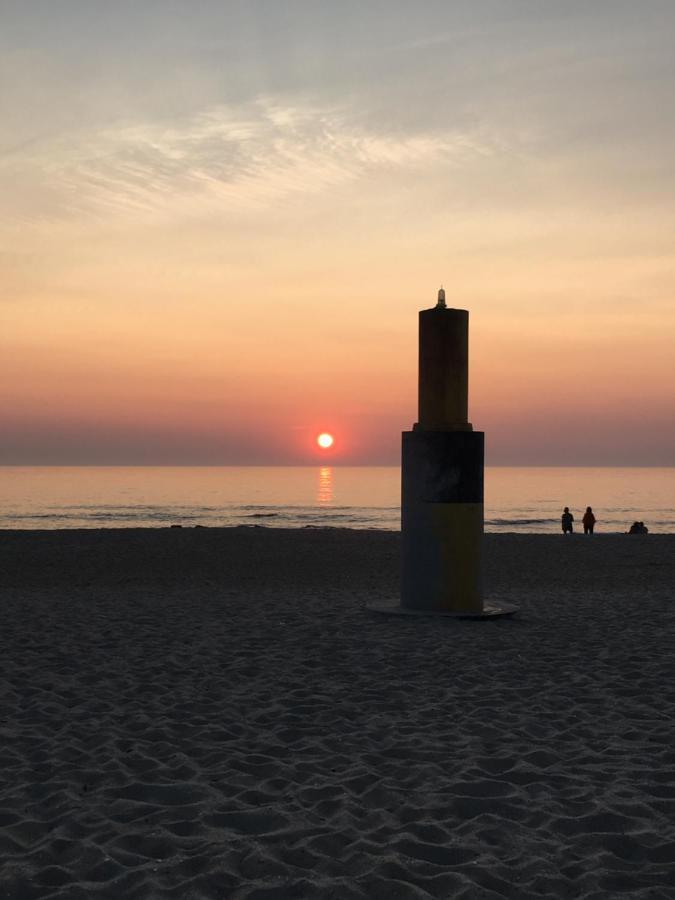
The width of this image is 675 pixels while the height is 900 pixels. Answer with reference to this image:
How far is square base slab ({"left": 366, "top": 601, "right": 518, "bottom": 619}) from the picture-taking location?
502 inches

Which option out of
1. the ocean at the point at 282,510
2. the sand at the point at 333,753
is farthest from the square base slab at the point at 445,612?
the ocean at the point at 282,510

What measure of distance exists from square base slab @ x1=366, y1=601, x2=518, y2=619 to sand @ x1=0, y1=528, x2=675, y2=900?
209 millimetres

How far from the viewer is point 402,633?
1168 centimetres

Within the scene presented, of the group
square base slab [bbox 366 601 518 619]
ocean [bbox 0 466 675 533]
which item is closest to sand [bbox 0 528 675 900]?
square base slab [bbox 366 601 518 619]

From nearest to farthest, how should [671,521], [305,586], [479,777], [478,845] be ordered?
[478,845]
[479,777]
[305,586]
[671,521]

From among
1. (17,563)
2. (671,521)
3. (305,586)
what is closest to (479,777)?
(305,586)

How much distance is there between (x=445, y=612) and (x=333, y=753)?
641 cm

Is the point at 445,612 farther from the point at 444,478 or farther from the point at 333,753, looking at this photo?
the point at 333,753

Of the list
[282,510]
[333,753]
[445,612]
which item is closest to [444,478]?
[445,612]

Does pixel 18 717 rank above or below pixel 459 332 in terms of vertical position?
below

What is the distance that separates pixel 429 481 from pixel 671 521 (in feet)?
224

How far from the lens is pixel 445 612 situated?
12.8 meters

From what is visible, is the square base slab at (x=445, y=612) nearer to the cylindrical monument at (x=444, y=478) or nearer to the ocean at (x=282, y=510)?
the cylindrical monument at (x=444, y=478)

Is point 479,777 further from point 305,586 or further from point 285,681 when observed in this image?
point 305,586
